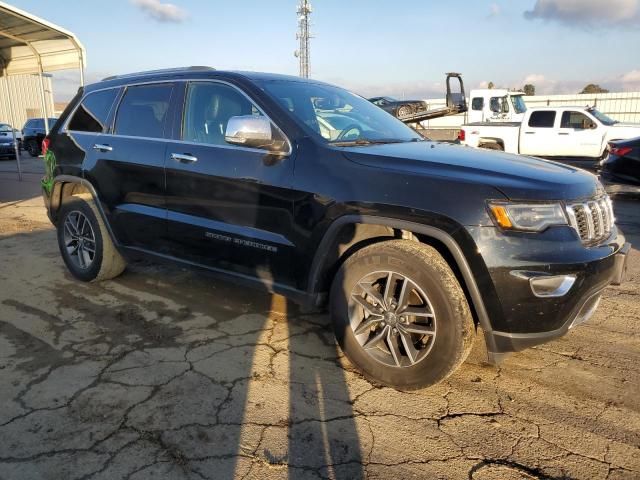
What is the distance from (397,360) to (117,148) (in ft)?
9.53

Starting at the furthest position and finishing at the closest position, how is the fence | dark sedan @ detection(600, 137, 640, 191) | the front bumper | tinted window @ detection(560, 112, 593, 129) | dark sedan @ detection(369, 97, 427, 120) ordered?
the fence → dark sedan @ detection(369, 97, 427, 120) → tinted window @ detection(560, 112, 593, 129) → dark sedan @ detection(600, 137, 640, 191) → the front bumper

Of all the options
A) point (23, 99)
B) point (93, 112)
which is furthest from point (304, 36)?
point (93, 112)

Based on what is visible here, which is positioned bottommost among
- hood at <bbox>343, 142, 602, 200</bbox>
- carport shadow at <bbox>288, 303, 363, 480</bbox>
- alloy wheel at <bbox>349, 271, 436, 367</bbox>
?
carport shadow at <bbox>288, 303, 363, 480</bbox>

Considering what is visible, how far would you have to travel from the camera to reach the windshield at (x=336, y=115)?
3.42 meters

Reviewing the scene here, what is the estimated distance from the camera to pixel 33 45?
10.8 m

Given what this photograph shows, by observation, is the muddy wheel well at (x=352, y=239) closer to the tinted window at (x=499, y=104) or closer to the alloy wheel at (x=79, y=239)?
the alloy wheel at (x=79, y=239)

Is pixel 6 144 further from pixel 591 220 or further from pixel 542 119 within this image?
pixel 591 220

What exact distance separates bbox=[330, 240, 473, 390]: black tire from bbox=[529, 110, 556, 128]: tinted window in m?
12.8

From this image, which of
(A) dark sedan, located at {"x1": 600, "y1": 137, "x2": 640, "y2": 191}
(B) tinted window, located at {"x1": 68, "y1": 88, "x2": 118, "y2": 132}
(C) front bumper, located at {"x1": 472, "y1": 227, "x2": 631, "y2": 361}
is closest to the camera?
(C) front bumper, located at {"x1": 472, "y1": 227, "x2": 631, "y2": 361}

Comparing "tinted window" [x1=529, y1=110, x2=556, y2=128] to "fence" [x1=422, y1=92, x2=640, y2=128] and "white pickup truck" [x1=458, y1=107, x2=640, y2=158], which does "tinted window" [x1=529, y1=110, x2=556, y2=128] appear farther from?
"fence" [x1=422, y1=92, x2=640, y2=128]

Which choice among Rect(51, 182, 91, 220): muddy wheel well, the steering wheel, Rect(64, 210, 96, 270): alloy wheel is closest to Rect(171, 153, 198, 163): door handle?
the steering wheel

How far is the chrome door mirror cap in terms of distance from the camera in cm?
313

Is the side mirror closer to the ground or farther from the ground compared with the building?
closer to the ground

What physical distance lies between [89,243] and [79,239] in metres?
0.14
